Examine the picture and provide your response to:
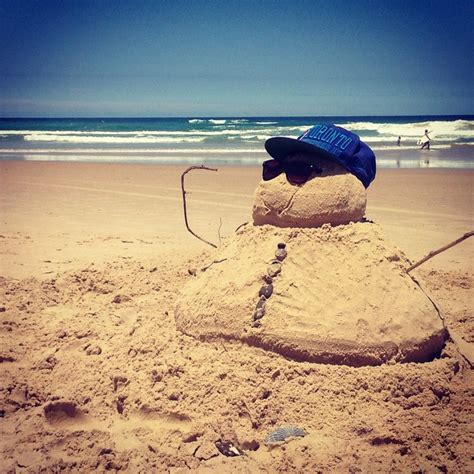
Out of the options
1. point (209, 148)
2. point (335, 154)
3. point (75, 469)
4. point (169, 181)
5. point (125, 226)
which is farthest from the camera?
point (209, 148)

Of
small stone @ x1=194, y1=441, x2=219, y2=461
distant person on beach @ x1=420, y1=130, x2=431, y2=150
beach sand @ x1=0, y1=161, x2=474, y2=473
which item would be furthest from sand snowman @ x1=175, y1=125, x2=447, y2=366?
distant person on beach @ x1=420, y1=130, x2=431, y2=150

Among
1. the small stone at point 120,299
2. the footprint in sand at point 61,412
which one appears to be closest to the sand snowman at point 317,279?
the footprint in sand at point 61,412

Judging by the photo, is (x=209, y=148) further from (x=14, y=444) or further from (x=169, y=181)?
(x=14, y=444)

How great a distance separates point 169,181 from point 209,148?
38.8 ft

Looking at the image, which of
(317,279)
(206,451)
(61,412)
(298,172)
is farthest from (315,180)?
(61,412)

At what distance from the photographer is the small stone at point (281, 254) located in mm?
3088

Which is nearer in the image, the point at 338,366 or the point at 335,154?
the point at 338,366

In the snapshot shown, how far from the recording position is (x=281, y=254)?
3.09 meters

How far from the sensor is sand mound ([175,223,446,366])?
2.85 metres

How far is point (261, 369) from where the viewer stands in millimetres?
2832

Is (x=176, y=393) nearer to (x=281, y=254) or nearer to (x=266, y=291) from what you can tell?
(x=266, y=291)

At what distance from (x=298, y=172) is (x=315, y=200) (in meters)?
0.20

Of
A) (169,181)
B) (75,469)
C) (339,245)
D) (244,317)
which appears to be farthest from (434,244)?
(169,181)

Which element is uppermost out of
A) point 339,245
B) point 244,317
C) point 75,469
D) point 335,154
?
point 335,154
